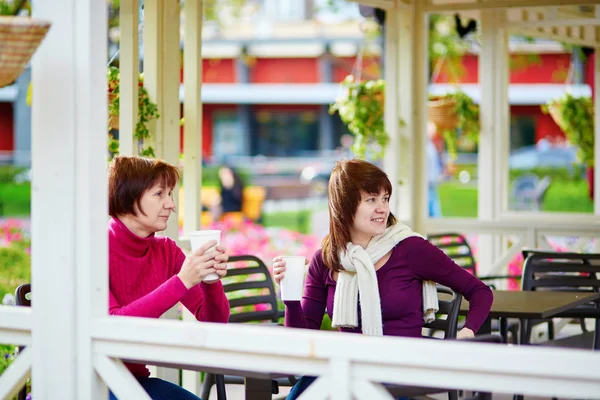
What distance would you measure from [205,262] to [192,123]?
1.88m

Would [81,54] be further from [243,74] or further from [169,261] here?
[243,74]

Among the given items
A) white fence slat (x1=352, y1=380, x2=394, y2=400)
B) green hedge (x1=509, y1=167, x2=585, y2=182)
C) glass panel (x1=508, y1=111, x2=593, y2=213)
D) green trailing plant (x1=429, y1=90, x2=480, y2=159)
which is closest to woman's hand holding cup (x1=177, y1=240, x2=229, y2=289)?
white fence slat (x1=352, y1=380, x2=394, y2=400)

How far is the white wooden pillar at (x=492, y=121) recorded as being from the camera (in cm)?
593

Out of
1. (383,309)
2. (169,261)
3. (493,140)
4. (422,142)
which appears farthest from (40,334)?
(493,140)

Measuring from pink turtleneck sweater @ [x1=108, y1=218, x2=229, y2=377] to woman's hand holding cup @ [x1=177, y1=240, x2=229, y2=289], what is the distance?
18cm

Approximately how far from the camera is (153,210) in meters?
2.63

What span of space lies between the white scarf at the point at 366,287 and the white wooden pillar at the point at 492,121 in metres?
3.50

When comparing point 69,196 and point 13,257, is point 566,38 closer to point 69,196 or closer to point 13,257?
point 13,257

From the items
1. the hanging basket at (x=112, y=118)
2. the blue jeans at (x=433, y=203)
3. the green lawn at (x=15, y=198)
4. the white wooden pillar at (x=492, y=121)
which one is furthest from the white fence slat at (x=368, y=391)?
the green lawn at (x=15, y=198)

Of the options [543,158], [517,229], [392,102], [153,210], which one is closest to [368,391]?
[153,210]

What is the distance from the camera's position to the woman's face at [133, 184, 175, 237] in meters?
2.63

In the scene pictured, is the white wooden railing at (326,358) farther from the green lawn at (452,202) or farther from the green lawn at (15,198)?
the green lawn at (15,198)

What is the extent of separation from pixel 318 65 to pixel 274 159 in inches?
115

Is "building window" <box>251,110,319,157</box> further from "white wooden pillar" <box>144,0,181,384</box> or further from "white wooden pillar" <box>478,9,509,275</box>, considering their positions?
"white wooden pillar" <box>144,0,181,384</box>
